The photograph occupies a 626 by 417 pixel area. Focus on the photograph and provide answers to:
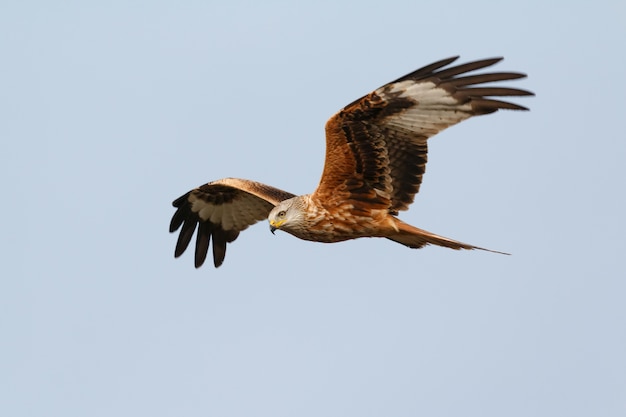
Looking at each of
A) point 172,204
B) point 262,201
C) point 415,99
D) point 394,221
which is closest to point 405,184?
point 394,221

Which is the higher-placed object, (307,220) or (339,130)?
(339,130)

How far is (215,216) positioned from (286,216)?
10.2ft

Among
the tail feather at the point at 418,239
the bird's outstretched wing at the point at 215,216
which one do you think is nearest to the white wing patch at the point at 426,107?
the tail feather at the point at 418,239

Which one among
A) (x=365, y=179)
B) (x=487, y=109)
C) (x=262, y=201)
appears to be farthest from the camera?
(x=262, y=201)

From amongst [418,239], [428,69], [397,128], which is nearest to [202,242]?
[418,239]

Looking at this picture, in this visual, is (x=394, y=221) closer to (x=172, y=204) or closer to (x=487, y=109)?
(x=487, y=109)

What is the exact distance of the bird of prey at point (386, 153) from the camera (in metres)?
11.5

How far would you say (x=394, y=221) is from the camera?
12.6 meters

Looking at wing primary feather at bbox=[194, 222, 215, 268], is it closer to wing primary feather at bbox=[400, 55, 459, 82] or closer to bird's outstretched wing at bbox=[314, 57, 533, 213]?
bird's outstretched wing at bbox=[314, 57, 533, 213]

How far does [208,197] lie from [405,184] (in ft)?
12.2

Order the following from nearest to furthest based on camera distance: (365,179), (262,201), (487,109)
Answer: (487,109) → (365,179) → (262,201)

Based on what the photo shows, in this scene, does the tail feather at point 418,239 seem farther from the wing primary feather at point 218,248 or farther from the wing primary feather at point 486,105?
the wing primary feather at point 218,248

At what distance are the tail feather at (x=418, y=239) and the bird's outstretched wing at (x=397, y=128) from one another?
0.93 ft

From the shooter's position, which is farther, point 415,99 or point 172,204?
point 172,204
